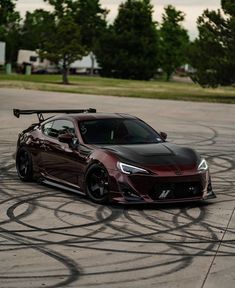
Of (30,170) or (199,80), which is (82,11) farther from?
(30,170)

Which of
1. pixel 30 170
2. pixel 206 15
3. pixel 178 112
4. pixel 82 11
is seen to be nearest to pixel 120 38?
pixel 82 11

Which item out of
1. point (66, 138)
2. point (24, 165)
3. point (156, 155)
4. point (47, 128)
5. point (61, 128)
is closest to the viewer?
point (156, 155)

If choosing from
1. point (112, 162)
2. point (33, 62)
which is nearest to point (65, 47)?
point (33, 62)

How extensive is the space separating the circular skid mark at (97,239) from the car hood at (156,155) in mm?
626

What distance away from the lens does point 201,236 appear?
7633mm

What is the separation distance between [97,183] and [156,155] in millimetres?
944

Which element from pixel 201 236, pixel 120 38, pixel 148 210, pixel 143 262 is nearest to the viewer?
pixel 143 262

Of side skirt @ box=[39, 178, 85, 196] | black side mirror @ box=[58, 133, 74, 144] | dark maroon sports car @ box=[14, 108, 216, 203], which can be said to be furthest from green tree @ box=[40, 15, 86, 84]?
black side mirror @ box=[58, 133, 74, 144]

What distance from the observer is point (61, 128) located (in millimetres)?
11016

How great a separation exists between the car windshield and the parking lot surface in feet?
3.23

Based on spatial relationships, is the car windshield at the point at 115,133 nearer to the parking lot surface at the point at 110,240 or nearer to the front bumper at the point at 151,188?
the parking lot surface at the point at 110,240

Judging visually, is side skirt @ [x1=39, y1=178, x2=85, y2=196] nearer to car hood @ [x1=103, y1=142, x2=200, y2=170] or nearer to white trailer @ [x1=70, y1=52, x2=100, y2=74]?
car hood @ [x1=103, y1=142, x2=200, y2=170]

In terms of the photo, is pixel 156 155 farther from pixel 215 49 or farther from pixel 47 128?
pixel 215 49

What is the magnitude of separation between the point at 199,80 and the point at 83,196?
36.9m
